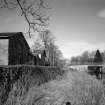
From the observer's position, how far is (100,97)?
3477mm

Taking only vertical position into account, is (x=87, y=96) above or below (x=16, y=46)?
below

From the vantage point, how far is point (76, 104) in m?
3.28

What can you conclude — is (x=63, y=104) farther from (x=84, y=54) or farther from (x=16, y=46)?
(x=84, y=54)

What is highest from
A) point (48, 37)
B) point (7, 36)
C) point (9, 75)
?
point (48, 37)

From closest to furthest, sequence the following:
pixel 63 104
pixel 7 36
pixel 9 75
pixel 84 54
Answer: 1. pixel 63 104
2. pixel 9 75
3. pixel 7 36
4. pixel 84 54

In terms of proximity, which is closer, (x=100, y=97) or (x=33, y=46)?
(x=100, y=97)

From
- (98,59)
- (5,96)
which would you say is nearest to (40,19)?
(5,96)

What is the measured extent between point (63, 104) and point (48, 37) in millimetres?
34581

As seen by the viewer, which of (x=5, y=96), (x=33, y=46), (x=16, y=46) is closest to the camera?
(x=5, y=96)

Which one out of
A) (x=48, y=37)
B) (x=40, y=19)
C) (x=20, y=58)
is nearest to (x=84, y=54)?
(x=48, y=37)

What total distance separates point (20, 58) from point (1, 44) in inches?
209

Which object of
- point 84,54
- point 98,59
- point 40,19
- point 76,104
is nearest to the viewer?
point 76,104

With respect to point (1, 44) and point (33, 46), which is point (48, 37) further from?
point (1, 44)

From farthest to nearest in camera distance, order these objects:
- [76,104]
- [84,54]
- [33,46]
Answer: [84,54] < [33,46] < [76,104]
